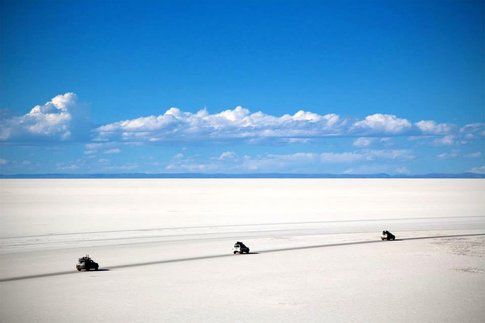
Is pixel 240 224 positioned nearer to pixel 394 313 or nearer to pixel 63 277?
pixel 63 277

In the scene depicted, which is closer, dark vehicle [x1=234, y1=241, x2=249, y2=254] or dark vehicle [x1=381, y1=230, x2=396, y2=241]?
dark vehicle [x1=234, y1=241, x2=249, y2=254]

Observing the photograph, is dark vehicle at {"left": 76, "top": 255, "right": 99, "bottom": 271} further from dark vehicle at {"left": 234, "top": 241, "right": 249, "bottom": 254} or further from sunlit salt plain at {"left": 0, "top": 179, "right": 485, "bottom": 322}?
dark vehicle at {"left": 234, "top": 241, "right": 249, "bottom": 254}

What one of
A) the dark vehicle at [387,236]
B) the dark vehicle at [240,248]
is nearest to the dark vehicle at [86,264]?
the dark vehicle at [240,248]

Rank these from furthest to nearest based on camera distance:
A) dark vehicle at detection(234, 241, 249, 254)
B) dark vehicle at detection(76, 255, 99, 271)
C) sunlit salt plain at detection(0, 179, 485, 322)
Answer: dark vehicle at detection(234, 241, 249, 254) < dark vehicle at detection(76, 255, 99, 271) < sunlit salt plain at detection(0, 179, 485, 322)

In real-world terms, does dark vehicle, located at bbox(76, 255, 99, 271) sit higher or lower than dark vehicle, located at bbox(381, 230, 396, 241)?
lower

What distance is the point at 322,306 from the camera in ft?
31.6

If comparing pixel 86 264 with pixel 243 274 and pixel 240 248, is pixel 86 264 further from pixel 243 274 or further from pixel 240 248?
pixel 240 248

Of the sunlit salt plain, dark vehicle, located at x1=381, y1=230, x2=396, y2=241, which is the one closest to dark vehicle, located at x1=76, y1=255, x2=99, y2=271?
the sunlit salt plain

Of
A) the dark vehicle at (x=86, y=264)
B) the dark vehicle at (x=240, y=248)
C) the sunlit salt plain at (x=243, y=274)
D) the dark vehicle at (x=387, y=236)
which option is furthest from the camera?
the dark vehicle at (x=387, y=236)

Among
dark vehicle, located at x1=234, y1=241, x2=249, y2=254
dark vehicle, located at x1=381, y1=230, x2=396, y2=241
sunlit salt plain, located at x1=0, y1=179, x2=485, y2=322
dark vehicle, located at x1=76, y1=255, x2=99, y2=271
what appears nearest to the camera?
sunlit salt plain, located at x1=0, y1=179, x2=485, y2=322

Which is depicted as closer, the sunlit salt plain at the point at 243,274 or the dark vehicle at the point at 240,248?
the sunlit salt plain at the point at 243,274

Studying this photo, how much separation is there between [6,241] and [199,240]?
709 cm

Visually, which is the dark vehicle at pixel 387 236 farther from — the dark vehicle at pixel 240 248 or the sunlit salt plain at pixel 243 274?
the dark vehicle at pixel 240 248

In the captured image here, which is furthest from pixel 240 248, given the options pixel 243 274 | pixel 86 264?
pixel 86 264
